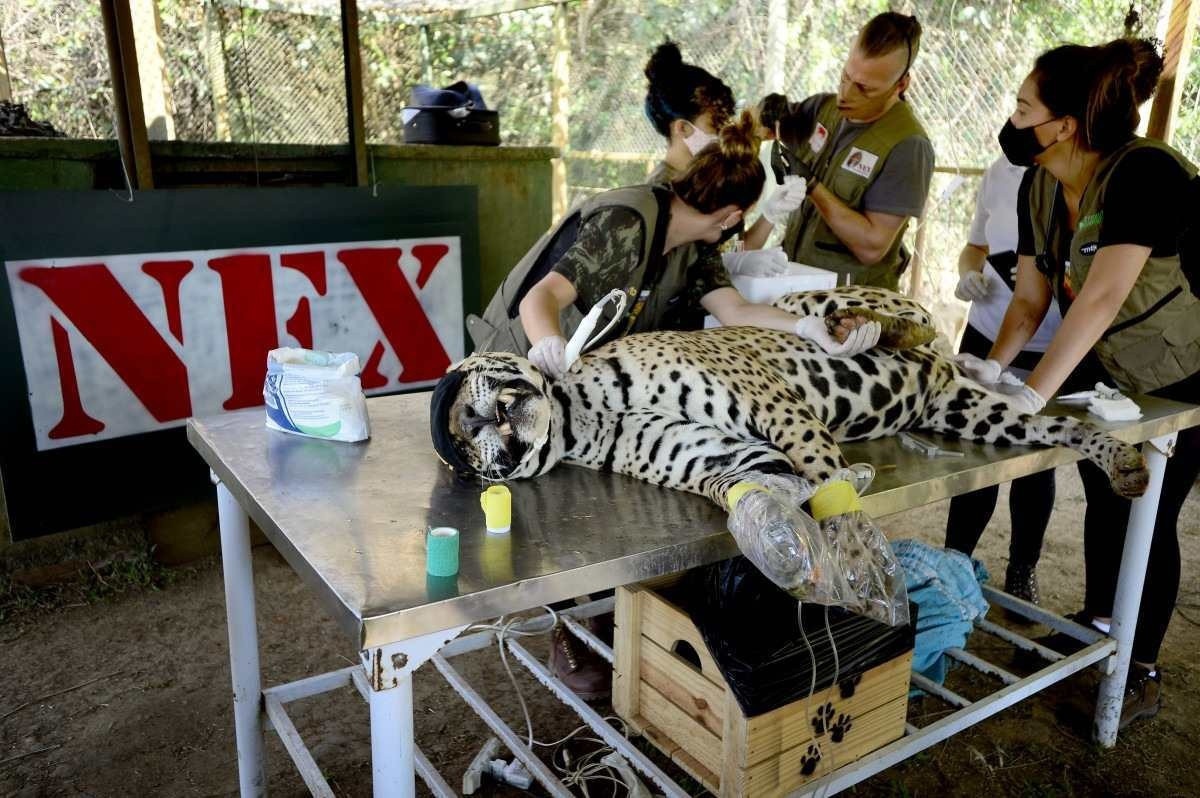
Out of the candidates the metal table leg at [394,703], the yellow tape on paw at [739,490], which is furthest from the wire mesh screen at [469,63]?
the metal table leg at [394,703]

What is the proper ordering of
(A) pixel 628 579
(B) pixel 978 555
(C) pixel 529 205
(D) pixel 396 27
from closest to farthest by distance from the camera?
(A) pixel 628 579 → (B) pixel 978 555 → (C) pixel 529 205 → (D) pixel 396 27

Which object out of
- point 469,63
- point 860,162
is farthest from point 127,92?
point 469,63

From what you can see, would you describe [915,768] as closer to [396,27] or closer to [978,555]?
[978,555]

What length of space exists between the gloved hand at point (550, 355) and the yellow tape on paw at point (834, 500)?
28.4 inches

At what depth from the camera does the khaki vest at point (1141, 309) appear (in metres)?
2.65

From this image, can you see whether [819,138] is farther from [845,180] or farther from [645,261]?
[645,261]

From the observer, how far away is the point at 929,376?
8.69 ft

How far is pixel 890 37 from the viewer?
3.41 meters

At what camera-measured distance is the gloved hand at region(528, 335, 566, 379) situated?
2.23 metres

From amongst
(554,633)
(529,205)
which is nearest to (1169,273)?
(554,633)

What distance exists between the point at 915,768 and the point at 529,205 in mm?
3385

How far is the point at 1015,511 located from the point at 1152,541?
0.79m

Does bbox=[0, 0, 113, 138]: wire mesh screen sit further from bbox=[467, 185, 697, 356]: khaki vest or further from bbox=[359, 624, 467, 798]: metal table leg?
bbox=[359, 624, 467, 798]: metal table leg

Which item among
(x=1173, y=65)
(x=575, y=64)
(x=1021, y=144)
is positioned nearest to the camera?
(x=1021, y=144)
